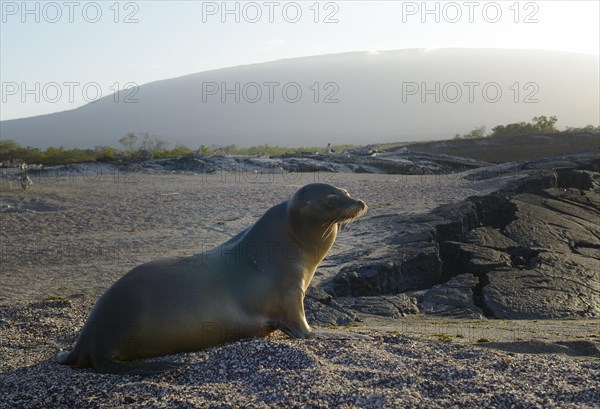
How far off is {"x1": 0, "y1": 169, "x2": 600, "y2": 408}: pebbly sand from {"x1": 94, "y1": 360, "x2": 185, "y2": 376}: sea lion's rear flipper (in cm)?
9

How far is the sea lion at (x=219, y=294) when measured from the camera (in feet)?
19.7

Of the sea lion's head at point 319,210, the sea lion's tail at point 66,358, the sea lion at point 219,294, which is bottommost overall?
the sea lion's tail at point 66,358

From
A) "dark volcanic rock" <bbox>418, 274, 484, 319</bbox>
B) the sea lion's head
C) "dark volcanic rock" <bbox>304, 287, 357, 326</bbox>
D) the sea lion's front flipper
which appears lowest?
"dark volcanic rock" <bbox>418, 274, 484, 319</bbox>

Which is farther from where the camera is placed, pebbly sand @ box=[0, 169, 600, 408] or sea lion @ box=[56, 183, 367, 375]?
sea lion @ box=[56, 183, 367, 375]

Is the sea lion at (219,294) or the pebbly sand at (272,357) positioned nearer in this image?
the pebbly sand at (272,357)

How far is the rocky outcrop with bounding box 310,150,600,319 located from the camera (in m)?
10.5

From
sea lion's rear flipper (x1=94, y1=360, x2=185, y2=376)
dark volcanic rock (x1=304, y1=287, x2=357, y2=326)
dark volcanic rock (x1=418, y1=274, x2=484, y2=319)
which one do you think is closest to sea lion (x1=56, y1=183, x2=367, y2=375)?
sea lion's rear flipper (x1=94, y1=360, x2=185, y2=376)

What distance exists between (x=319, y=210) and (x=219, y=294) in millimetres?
1187

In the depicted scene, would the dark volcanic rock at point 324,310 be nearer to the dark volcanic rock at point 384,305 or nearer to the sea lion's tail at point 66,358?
the dark volcanic rock at point 384,305

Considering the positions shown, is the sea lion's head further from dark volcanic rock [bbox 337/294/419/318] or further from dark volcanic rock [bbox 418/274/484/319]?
dark volcanic rock [bbox 418/274/484/319]

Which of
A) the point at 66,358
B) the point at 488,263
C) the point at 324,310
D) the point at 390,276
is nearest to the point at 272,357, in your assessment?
the point at 66,358

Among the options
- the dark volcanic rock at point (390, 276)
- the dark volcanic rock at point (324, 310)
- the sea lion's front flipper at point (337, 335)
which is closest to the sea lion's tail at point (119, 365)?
the sea lion's front flipper at point (337, 335)

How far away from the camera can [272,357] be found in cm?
577

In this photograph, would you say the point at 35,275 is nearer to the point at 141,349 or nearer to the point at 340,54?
the point at 141,349
